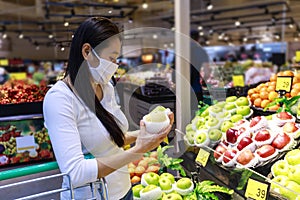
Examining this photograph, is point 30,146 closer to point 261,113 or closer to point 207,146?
point 207,146

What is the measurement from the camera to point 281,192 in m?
1.28

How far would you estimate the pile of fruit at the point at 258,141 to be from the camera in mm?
1602

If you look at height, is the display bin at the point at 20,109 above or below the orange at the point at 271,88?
below

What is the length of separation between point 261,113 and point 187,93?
61cm

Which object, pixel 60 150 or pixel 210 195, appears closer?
pixel 60 150

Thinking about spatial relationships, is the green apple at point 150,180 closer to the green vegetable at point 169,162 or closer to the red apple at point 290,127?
the green vegetable at point 169,162

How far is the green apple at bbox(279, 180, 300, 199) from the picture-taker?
4.06 ft

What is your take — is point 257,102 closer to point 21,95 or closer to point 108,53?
point 108,53

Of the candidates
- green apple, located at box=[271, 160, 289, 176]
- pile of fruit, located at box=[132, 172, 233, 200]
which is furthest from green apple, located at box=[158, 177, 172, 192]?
green apple, located at box=[271, 160, 289, 176]

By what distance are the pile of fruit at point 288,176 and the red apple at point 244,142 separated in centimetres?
20

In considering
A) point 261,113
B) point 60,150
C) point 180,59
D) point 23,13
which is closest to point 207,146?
point 261,113

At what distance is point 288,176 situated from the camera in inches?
54.3

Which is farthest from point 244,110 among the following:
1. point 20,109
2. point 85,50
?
point 20,109

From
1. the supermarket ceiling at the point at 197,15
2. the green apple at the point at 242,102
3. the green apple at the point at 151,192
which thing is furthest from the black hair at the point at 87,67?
the supermarket ceiling at the point at 197,15
